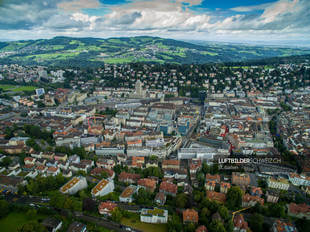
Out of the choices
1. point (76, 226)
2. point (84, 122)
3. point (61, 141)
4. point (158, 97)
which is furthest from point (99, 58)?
point (76, 226)

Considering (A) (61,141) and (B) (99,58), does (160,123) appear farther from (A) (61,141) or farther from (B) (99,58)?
(B) (99,58)

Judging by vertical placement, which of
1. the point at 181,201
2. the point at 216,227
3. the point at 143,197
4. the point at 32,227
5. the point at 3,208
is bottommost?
the point at 143,197

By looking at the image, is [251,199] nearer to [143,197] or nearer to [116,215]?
[143,197]

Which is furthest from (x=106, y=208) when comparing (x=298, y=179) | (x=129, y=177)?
(x=298, y=179)

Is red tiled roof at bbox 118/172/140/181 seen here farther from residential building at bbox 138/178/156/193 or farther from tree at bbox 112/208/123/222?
tree at bbox 112/208/123/222

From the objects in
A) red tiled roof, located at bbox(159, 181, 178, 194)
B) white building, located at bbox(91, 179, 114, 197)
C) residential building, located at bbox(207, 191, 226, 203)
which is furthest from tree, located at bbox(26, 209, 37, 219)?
residential building, located at bbox(207, 191, 226, 203)
